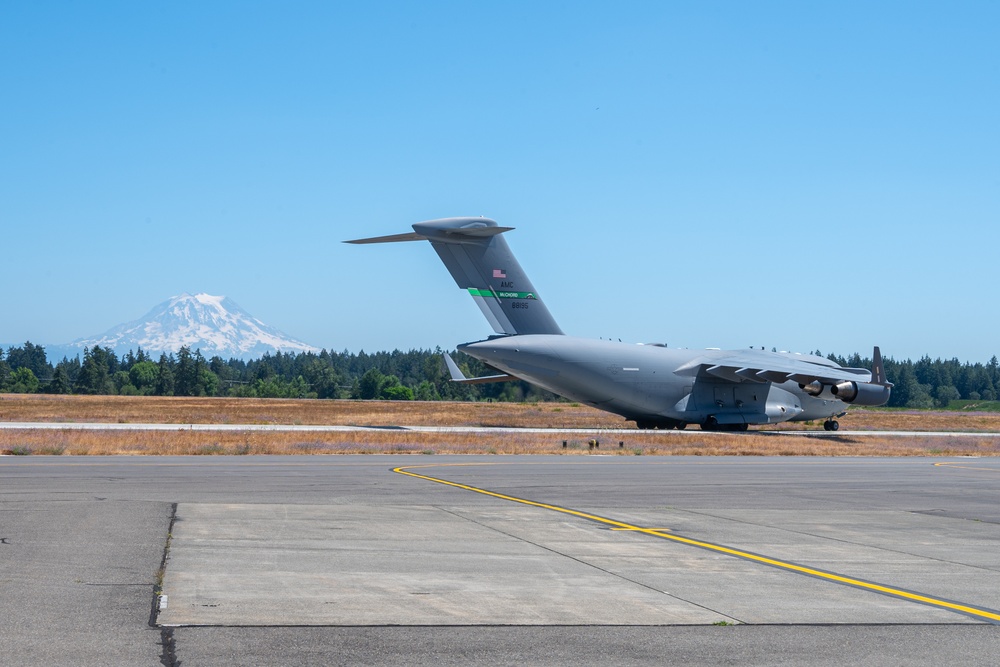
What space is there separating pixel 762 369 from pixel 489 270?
46.4ft

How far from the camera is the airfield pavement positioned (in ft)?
25.3

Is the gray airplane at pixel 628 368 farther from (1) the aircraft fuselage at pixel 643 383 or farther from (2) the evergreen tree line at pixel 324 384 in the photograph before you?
(2) the evergreen tree line at pixel 324 384

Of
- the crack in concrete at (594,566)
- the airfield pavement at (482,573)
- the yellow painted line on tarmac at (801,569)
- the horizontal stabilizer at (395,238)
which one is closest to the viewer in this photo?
the airfield pavement at (482,573)

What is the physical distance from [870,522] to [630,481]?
724 centimetres

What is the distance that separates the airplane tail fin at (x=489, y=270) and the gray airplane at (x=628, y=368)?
4 cm

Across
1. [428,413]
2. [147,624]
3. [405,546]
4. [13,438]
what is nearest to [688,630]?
[147,624]

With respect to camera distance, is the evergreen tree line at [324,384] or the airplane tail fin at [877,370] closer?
the airplane tail fin at [877,370]

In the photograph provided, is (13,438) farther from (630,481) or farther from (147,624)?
(147,624)

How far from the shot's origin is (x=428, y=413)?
2889 inches

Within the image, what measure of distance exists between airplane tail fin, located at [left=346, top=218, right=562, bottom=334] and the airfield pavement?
24.3 meters

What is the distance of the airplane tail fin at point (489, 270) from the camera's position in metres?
45.2

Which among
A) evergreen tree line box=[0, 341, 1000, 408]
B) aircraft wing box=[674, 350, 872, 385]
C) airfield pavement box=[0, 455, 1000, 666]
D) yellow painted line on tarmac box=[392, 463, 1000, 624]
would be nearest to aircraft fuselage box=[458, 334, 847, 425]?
aircraft wing box=[674, 350, 872, 385]

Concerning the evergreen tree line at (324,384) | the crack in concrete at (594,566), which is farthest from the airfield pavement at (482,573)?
the evergreen tree line at (324,384)

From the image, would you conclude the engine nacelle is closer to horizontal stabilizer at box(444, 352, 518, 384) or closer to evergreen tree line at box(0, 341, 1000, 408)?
horizontal stabilizer at box(444, 352, 518, 384)
